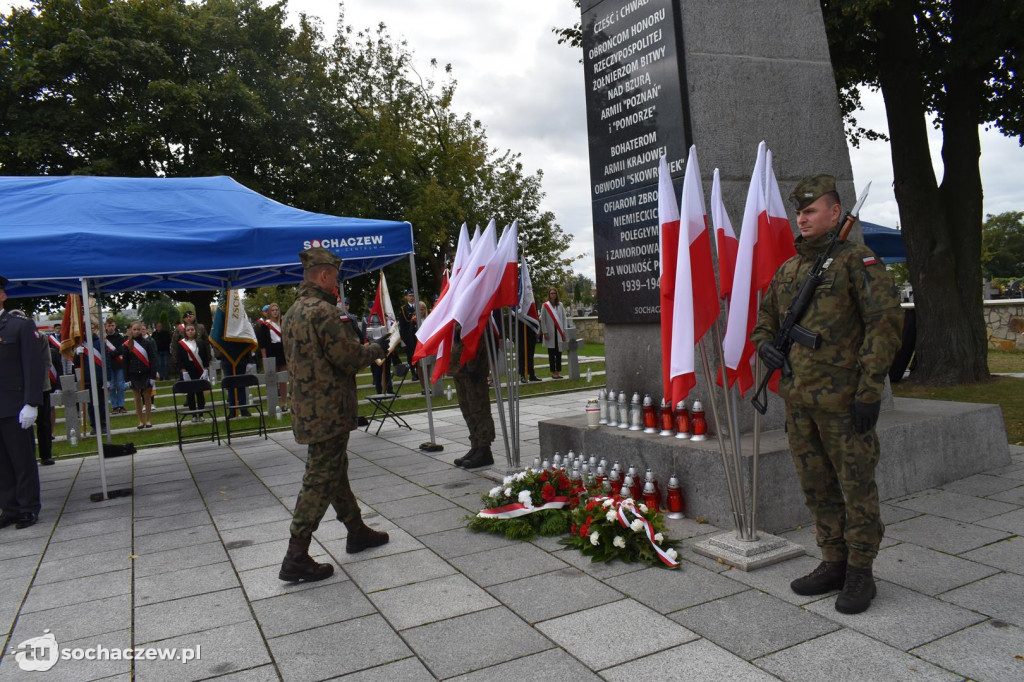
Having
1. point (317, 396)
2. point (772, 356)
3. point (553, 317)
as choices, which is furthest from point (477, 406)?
point (553, 317)

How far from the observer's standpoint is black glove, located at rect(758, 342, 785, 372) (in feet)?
12.3

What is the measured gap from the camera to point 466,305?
6.35m

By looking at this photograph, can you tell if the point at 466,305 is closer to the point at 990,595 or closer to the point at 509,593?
the point at 509,593

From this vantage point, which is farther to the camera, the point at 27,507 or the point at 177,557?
the point at 27,507

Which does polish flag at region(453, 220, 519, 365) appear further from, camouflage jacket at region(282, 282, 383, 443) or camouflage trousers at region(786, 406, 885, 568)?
camouflage trousers at region(786, 406, 885, 568)

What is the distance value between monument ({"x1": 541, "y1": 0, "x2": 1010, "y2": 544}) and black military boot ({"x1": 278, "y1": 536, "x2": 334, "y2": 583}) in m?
2.55

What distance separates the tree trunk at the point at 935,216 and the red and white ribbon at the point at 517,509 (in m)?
8.86

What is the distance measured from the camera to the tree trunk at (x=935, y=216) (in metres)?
11.5

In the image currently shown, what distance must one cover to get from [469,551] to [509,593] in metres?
0.88

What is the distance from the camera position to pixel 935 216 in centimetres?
1169

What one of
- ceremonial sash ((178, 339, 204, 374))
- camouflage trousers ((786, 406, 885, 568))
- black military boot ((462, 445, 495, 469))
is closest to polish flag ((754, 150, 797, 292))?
camouflage trousers ((786, 406, 885, 568))

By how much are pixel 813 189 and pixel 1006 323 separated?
18892mm

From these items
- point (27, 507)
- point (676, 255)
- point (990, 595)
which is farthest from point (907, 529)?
point (27, 507)

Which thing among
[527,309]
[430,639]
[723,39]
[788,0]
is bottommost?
[430,639]
